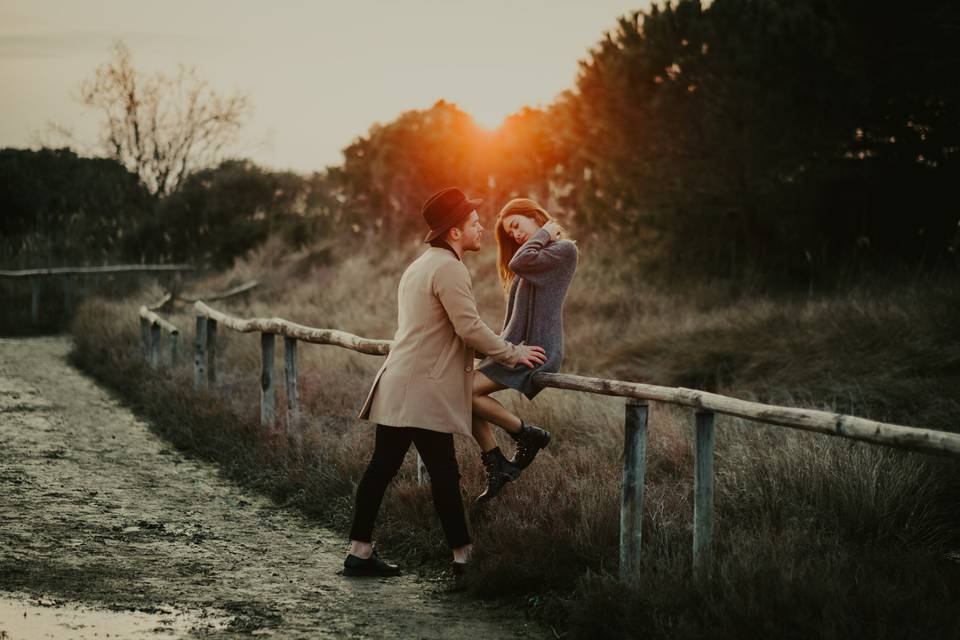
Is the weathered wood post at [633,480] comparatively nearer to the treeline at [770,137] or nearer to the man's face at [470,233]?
the man's face at [470,233]

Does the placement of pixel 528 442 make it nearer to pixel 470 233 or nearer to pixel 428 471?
→ pixel 428 471

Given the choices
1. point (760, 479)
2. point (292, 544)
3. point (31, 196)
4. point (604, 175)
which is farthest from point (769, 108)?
point (31, 196)

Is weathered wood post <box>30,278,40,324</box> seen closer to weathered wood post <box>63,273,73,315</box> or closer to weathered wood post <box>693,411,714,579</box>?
weathered wood post <box>63,273,73,315</box>

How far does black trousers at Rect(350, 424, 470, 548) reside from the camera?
537 centimetres

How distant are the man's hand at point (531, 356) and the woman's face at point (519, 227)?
2.14 feet

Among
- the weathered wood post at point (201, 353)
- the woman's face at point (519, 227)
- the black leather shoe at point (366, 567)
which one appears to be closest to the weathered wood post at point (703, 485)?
the woman's face at point (519, 227)

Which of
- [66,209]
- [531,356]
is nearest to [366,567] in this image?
[531,356]

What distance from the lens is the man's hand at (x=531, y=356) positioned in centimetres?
542

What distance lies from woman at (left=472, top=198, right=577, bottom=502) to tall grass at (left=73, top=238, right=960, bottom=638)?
0.33m

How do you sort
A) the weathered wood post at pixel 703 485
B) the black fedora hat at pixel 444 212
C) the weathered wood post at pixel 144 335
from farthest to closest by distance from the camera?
the weathered wood post at pixel 144 335, the black fedora hat at pixel 444 212, the weathered wood post at pixel 703 485

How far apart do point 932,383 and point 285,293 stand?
48.6 ft

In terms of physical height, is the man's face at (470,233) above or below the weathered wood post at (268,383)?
above

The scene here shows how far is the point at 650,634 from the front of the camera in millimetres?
4352

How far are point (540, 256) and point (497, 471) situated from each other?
122cm
